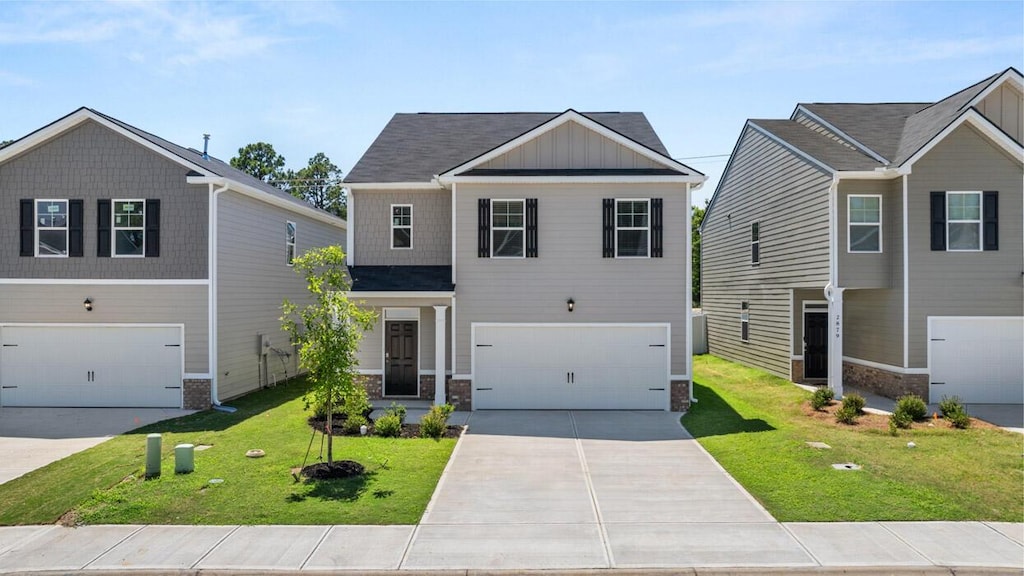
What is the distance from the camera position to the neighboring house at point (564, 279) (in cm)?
1447

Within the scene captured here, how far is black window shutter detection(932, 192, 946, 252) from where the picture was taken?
14.9m

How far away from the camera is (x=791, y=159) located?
57.2ft

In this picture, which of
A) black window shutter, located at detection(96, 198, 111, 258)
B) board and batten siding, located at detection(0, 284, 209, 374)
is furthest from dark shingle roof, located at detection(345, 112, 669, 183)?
black window shutter, located at detection(96, 198, 111, 258)

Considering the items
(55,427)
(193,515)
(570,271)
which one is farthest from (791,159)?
(55,427)

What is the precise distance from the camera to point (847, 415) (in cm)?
1297

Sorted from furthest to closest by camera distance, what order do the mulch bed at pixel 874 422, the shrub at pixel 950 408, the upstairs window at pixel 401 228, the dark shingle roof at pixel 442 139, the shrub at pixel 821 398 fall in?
the dark shingle roof at pixel 442 139, the upstairs window at pixel 401 228, the shrub at pixel 821 398, the shrub at pixel 950 408, the mulch bed at pixel 874 422

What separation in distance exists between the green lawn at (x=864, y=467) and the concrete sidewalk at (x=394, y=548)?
475 mm

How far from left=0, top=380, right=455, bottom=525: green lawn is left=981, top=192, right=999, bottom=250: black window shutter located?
44.8 feet

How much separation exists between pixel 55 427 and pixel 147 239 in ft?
15.2

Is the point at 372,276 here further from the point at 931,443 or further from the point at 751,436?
the point at 931,443

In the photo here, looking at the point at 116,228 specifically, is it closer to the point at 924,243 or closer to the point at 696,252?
the point at 924,243

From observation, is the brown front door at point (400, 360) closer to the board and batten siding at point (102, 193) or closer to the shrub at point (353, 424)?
the shrub at point (353, 424)

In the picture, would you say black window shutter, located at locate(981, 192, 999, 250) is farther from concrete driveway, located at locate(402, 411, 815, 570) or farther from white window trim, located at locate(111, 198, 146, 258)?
white window trim, located at locate(111, 198, 146, 258)

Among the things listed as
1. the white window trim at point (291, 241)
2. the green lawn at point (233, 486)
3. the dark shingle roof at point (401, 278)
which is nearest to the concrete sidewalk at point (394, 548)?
the green lawn at point (233, 486)
